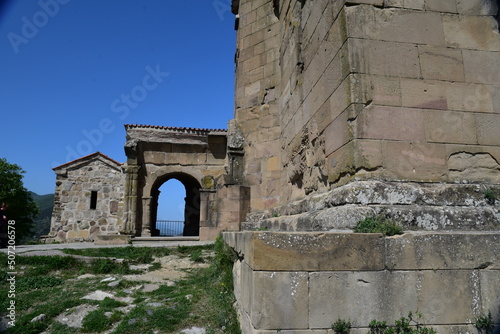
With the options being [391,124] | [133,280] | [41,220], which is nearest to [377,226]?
[391,124]

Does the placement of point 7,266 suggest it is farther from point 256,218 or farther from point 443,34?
point 443,34

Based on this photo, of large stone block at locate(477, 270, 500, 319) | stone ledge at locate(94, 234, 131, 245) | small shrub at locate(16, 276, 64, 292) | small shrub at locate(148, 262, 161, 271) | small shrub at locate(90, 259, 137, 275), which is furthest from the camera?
stone ledge at locate(94, 234, 131, 245)

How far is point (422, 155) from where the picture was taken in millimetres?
2863

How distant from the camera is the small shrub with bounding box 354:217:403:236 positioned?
2.20m

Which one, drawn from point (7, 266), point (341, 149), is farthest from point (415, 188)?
point (7, 266)

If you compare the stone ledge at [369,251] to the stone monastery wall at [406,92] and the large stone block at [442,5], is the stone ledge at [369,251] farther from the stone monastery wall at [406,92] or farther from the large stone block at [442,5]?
the large stone block at [442,5]

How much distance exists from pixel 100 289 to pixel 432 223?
14.9 feet

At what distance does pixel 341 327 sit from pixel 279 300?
1.33 feet

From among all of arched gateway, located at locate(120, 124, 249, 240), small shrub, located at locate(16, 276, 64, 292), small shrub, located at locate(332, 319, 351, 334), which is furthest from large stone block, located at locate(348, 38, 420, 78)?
arched gateway, located at locate(120, 124, 249, 240)

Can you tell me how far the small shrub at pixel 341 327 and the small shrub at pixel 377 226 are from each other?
647mm

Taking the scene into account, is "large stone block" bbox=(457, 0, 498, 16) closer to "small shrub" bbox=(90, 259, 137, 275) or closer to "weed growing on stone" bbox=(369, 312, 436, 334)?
"weed growing on stone" bbox=(369, 312, 436, 334)

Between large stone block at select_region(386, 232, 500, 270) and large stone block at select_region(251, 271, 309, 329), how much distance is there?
2.01ft

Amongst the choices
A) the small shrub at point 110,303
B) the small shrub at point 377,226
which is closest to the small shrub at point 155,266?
the small shrub at point 110,303

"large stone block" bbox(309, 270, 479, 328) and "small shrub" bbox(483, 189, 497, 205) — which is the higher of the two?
"small shrub" bbox(483, 189, 497, 205)
